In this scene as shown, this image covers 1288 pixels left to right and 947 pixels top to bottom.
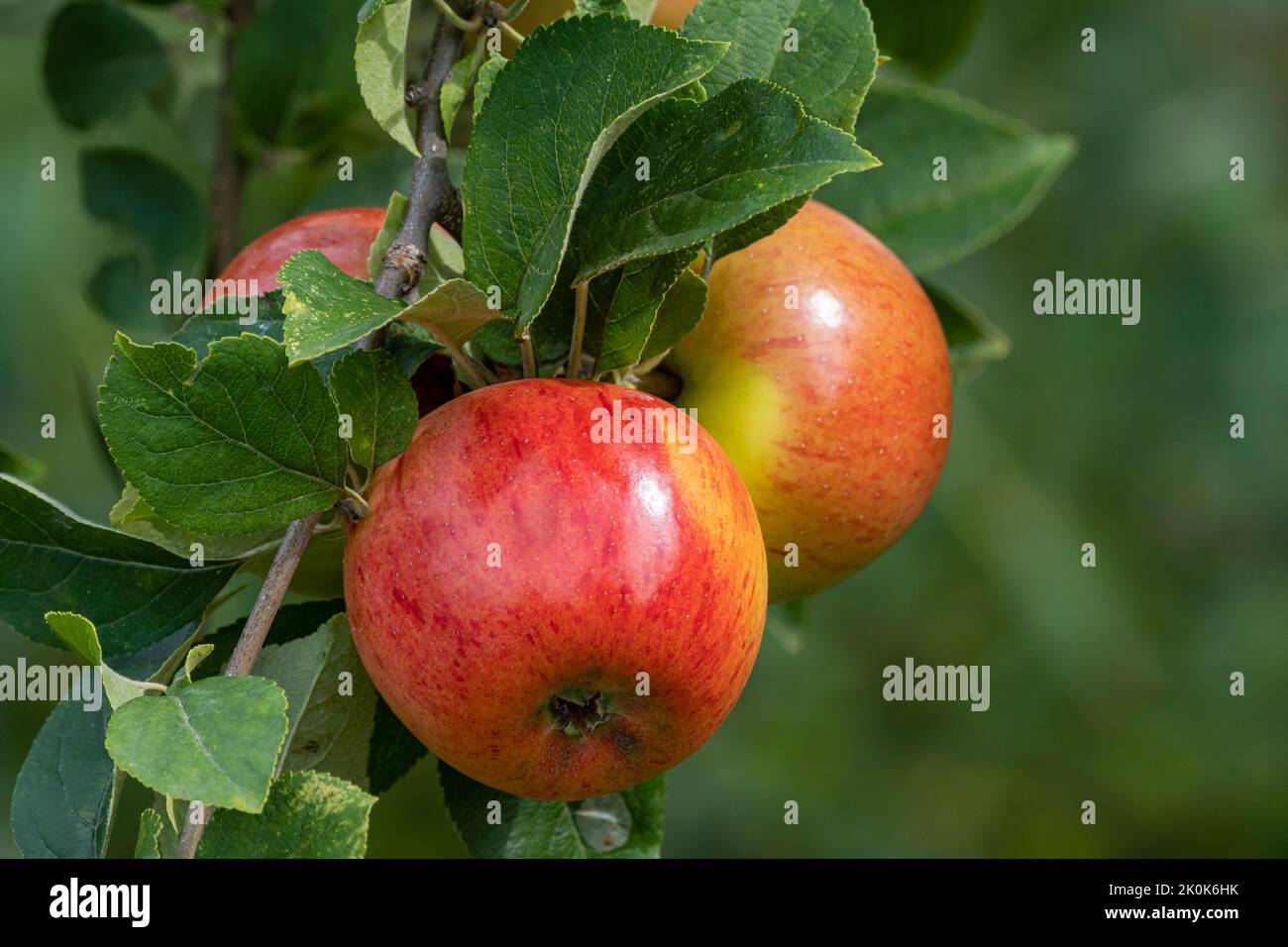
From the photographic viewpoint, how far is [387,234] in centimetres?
81

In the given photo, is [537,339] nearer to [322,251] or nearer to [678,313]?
[678,313]

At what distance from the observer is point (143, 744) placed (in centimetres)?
64

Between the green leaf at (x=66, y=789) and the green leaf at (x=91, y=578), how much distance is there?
55 mm

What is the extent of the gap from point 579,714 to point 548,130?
316mm

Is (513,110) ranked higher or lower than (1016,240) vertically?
lower

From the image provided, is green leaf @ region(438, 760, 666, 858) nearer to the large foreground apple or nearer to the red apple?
the large foreground apple

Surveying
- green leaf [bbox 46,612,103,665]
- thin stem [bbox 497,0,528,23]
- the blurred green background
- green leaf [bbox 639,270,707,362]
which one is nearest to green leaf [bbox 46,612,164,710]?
green leaf [bbox 46,612,103,665]

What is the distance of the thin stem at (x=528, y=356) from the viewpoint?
30.4 inches

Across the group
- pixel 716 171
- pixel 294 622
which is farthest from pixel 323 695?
pixel 716 171
